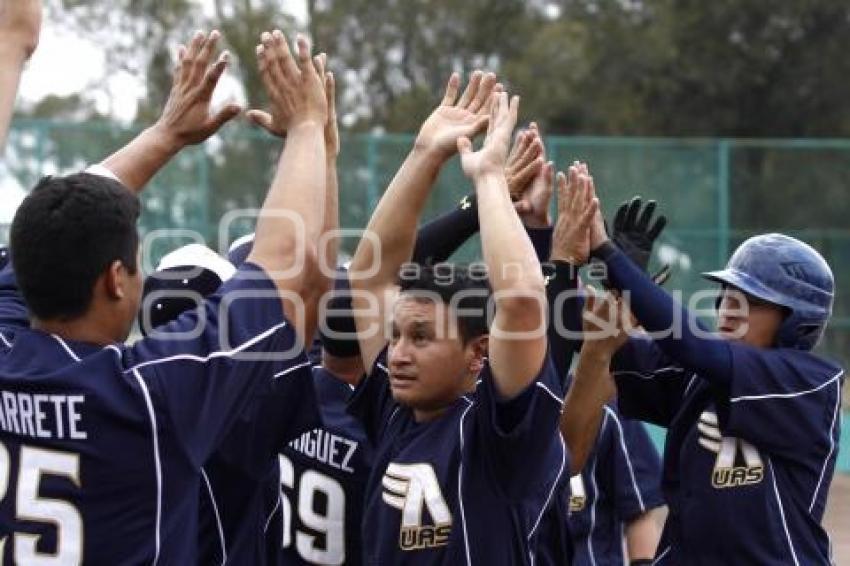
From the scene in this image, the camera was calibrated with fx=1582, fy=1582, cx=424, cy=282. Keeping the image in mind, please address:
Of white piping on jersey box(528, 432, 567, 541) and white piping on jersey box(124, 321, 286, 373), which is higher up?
white piping on jersey box(124, 321, 286, 373)

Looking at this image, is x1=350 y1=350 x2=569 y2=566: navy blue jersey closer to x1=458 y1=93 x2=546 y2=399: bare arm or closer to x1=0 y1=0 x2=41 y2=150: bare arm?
x1=458 y1=93 x2=546 y2=399: bare arm

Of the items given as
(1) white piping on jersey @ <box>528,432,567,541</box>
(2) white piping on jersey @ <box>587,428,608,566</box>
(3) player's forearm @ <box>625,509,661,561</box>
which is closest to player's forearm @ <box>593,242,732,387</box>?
(1) white piping on jersey @ <box>528,432,567,541</box>

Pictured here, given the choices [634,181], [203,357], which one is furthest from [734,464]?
[634,181]

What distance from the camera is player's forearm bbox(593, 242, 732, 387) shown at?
457 cm

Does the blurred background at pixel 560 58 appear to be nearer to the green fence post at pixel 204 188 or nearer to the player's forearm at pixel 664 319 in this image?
the green fence post at pixel 204 188

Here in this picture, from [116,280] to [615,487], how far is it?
328cm

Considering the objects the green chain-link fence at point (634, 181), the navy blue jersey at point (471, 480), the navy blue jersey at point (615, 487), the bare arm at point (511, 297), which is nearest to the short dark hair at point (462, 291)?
the navy blue jersey at point (471, 480)

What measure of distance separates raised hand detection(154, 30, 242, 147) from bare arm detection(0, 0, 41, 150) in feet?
1.34

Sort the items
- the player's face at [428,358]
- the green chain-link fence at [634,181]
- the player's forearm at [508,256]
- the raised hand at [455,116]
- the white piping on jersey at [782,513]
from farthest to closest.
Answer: the green chain-link fence at [634,181]
the white piping on jersey at [782,513]
the raised hand at [455,116]
the player's face at [428,358]
the player's forearm at [508,256]

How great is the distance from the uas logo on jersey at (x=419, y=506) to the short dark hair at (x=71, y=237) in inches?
42.6

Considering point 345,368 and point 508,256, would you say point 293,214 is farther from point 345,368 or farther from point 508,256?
point 345,368

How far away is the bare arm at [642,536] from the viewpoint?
6.24 meters

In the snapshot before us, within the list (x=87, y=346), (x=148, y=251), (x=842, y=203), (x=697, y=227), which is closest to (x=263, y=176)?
(x=148, y=251)

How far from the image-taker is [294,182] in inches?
134
